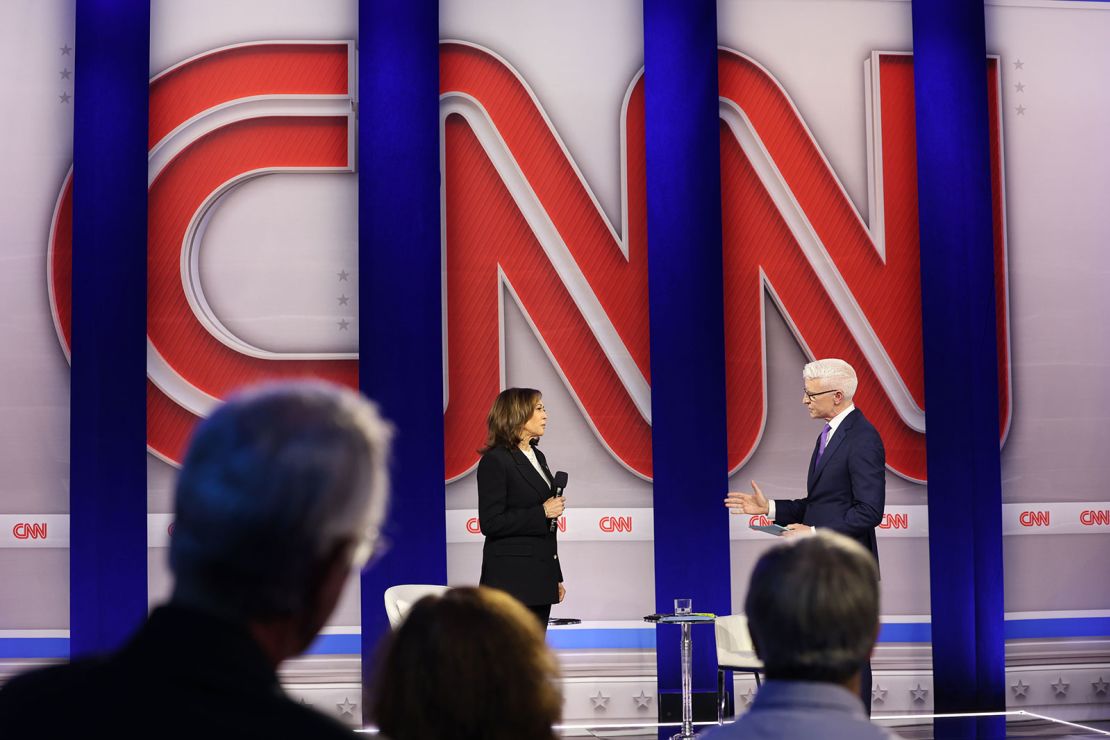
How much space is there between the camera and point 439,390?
229 inches

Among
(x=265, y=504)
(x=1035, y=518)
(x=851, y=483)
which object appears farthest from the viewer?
(x=1035, y=518)

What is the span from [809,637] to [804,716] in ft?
0.31

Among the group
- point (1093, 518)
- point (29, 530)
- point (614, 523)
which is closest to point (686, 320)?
point (614, 523)

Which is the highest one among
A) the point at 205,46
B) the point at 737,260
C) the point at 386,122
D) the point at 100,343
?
the point at 205,46

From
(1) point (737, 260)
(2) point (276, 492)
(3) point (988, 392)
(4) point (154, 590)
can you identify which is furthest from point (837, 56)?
(2) point (276, 492)

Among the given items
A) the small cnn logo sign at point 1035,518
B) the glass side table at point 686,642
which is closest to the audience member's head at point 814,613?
the glass side table at point 686,642

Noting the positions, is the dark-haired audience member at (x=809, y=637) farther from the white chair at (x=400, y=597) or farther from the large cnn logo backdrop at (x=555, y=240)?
the large cnn logo backdrop at (x=555, y=240)

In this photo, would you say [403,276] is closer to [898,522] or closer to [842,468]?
[842,468]

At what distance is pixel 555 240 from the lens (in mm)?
6047

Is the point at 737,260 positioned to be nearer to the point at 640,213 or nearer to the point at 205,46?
the point at 640,213

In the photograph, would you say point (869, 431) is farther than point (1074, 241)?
No

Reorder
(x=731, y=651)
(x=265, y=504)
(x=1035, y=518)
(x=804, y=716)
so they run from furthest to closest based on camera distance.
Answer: (x=1035, y=518) < (x=731, y=651) < (x=804, y=716) < (x=265, y=504)

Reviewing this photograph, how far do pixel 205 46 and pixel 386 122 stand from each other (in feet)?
3.31

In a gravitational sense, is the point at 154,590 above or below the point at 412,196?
below
